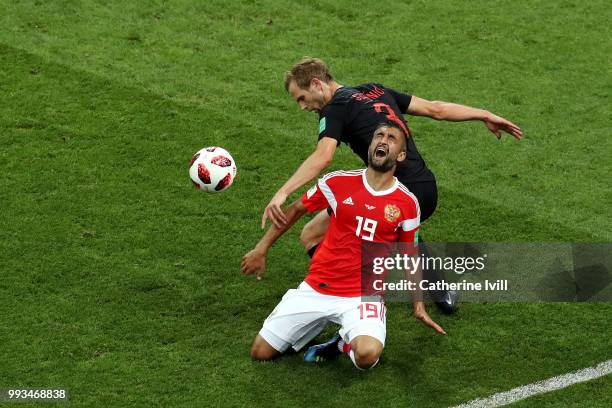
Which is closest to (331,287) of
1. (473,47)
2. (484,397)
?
(484,397)

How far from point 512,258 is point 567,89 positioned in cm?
336

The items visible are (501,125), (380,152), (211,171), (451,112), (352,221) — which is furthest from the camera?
(211,171)

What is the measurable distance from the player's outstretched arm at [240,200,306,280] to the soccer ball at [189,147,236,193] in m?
0.92

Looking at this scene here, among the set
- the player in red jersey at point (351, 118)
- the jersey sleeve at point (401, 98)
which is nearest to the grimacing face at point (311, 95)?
the player in red jersey at point (351, 118)

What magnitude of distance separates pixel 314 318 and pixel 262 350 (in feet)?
1.44

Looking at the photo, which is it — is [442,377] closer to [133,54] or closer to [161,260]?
[161,260]

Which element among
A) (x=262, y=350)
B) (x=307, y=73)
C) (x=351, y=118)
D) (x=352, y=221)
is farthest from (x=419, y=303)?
(x=307, y=73)

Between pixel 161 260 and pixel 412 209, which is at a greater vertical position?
pixel 412 209

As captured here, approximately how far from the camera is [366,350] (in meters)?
7.72

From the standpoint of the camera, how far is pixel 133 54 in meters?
12.5

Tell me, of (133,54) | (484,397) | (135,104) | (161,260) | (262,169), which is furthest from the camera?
(133,54)

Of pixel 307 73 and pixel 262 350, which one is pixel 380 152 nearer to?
pixel 307 73

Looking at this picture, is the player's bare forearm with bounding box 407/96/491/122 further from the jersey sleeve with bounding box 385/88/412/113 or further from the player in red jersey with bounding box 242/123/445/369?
the player in red jersey with bounding box 242/123/445/369

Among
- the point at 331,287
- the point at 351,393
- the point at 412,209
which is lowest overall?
the point at 351,393
